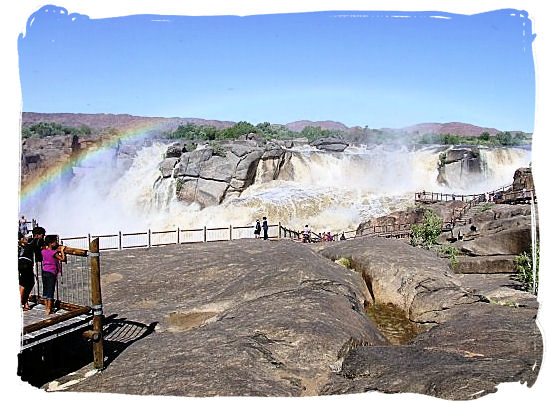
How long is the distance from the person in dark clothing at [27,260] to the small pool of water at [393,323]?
5395mm

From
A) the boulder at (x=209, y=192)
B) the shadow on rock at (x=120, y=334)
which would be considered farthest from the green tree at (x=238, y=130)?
the shadow on rock at (x=120, y=334)

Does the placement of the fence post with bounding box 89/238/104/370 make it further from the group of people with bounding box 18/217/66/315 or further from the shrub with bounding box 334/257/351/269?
the shrub with bounding box 334/257/351/269

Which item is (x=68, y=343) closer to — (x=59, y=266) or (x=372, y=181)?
(x=59, y=266)

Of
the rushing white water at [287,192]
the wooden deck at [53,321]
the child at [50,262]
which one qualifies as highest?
the child at [50,262]

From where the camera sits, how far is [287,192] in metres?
40.3

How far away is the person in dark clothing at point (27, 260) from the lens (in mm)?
4121

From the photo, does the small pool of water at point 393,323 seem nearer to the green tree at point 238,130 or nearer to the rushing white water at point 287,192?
the rushing white water at point 287,192

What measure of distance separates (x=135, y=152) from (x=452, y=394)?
153 ft

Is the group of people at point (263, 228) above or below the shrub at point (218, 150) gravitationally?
below

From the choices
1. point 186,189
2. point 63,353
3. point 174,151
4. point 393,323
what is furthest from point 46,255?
point 174,151

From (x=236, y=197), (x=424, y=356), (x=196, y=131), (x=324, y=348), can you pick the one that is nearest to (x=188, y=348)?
(x=324, y=348)

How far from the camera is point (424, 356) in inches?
170

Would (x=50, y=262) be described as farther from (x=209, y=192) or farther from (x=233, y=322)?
(x=209, y=192)

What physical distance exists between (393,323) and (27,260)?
22.7ft
